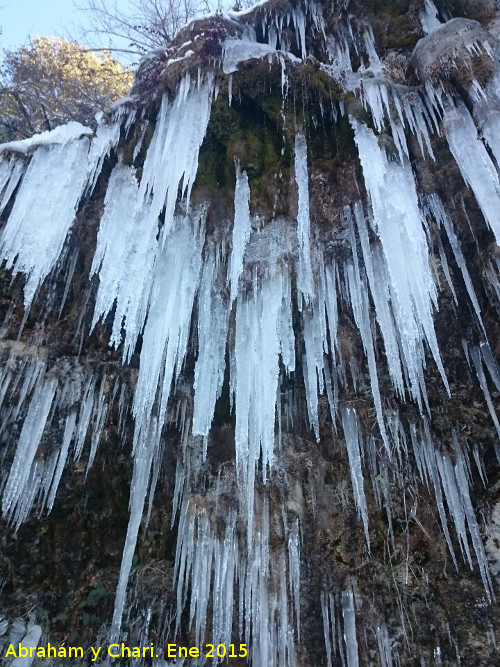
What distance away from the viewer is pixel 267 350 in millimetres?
4770

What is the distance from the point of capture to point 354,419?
532 cm

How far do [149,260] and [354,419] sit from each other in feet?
9.03

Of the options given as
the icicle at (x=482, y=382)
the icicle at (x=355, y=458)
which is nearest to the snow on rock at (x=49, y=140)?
the icicle at (x=355, y=458)

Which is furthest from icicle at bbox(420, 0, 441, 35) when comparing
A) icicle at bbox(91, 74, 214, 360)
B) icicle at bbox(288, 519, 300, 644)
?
icicle at bbox(288, 519, 300, 644)

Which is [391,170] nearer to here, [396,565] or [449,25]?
→ [449,25]

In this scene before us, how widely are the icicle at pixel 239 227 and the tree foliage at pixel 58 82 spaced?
4.26m

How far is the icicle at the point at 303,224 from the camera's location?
4.69 metres

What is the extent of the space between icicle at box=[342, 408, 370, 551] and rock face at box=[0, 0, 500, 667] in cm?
3

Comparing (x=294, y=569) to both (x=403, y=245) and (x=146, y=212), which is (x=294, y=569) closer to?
(x=403, y=245)

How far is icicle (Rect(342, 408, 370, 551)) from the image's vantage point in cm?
485

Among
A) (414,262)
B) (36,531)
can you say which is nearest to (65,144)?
(414,262)

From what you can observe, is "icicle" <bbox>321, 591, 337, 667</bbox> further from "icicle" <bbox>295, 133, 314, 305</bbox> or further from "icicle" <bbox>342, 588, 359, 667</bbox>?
"icicle" <bbox>295, 133, 314, 305</bbox>

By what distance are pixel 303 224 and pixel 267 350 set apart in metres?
1.25

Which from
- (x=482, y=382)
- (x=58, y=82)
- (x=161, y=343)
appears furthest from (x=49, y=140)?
(x=482, y=382)
